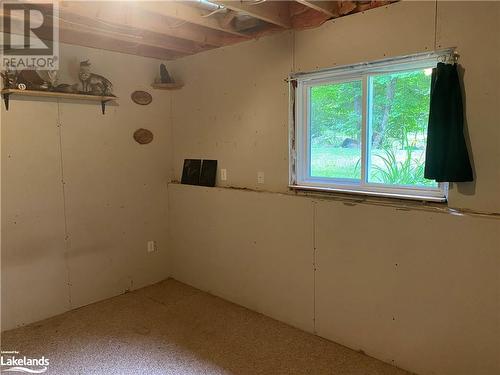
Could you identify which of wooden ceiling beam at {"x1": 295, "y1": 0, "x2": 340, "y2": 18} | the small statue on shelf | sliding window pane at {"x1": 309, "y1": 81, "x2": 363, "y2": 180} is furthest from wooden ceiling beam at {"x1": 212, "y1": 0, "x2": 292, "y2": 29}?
the small statue on shelf

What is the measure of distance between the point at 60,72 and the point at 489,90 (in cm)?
318

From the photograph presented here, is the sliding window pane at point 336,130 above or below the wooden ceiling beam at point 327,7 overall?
below

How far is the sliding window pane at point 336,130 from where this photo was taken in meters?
2.62

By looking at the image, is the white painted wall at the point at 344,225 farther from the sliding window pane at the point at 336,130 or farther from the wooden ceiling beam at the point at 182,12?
the wooden ceiling beam at the point at 182,12

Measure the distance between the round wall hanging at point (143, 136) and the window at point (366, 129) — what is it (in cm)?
162

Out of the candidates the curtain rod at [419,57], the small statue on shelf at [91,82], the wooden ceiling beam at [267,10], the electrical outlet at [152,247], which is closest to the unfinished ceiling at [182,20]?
the wooden ceiling beam at [267,10]

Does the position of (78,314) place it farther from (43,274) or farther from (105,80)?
(105,80)

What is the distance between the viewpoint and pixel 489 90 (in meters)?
1.96

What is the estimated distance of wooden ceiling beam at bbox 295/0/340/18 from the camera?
236cm

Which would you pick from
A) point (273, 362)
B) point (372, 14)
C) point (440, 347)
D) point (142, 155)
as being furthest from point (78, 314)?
point (372, 14)

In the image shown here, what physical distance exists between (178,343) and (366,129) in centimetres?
208

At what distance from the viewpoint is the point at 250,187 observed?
3217 mm

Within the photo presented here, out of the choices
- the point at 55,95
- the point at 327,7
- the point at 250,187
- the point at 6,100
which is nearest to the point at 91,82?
the point at 55,95

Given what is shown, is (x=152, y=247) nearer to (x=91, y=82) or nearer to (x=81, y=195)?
(x=81, y=195)
